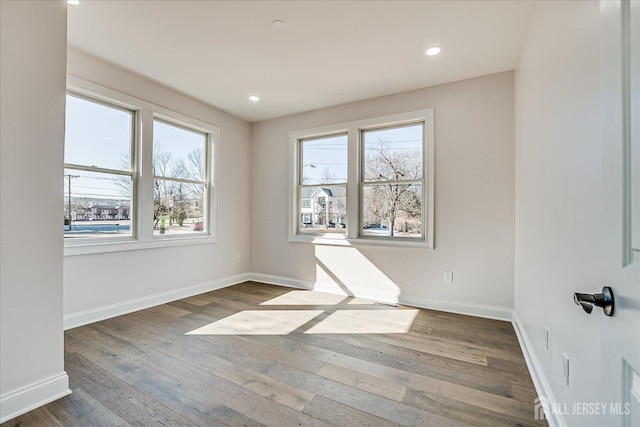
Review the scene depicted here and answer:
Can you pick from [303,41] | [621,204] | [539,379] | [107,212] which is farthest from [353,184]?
[621,204]

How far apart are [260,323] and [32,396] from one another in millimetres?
1663

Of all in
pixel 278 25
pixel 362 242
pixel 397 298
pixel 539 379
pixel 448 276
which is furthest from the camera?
pixel 362 242

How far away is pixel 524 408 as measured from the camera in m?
1.67

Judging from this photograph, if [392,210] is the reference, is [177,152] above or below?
above

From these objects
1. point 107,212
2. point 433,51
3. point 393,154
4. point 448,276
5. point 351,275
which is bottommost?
point 351,275

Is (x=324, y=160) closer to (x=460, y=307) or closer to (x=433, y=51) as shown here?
(x=433, y=51)

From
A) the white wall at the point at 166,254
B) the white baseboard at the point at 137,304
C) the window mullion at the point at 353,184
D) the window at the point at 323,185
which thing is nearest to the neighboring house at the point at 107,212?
the white wall at the point at 166,254

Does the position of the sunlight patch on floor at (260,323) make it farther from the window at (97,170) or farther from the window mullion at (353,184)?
the window at (97,170)

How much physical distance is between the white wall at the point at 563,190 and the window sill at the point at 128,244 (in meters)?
3.74

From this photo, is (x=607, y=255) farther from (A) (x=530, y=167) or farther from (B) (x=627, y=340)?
(A) (x=530, y=167)

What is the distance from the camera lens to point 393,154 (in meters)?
3.80

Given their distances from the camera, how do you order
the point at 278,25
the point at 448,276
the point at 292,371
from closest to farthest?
1. the point at 292,371
2. the point at 278,25
3. the point at 448,276

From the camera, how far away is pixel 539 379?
72.2 inches

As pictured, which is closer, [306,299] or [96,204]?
[96,204]
